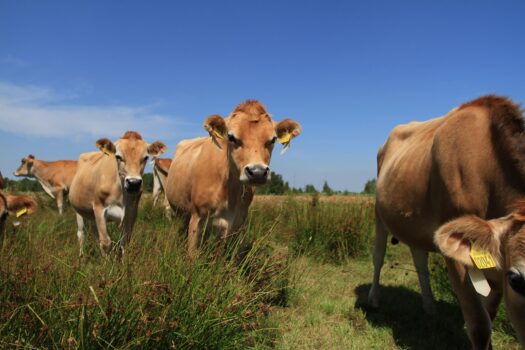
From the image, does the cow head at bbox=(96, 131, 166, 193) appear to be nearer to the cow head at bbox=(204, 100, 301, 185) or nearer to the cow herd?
the cow herd

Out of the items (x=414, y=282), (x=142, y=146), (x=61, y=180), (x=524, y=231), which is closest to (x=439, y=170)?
(x=524, y=231)

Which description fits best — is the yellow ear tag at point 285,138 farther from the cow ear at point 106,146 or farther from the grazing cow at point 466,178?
the cow ear at point 106,146

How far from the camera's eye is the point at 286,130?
5133 millimetres

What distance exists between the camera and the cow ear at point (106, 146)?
252 inches

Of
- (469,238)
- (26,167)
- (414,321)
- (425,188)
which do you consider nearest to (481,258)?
(469,238)

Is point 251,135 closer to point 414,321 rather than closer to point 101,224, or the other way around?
point 414,321

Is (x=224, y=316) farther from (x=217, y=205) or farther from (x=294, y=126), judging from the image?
(x=294, y=126)

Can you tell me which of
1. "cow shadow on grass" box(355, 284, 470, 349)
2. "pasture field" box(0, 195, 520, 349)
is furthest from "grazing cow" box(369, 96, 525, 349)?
"pasture field" box(0, 195, 520, 349)

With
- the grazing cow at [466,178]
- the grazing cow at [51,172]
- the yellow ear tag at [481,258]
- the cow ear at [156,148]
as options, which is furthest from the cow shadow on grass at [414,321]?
the grazing cow at [51,172]

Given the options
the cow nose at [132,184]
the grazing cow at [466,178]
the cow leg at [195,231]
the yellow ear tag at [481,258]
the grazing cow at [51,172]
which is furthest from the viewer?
the grazing cow at [51,172]

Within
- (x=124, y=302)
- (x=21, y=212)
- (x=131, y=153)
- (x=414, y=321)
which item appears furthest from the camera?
(x=131, y=153)

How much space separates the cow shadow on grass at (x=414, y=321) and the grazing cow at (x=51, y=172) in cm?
1584

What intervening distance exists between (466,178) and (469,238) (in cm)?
103

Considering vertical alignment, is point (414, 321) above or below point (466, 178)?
below
